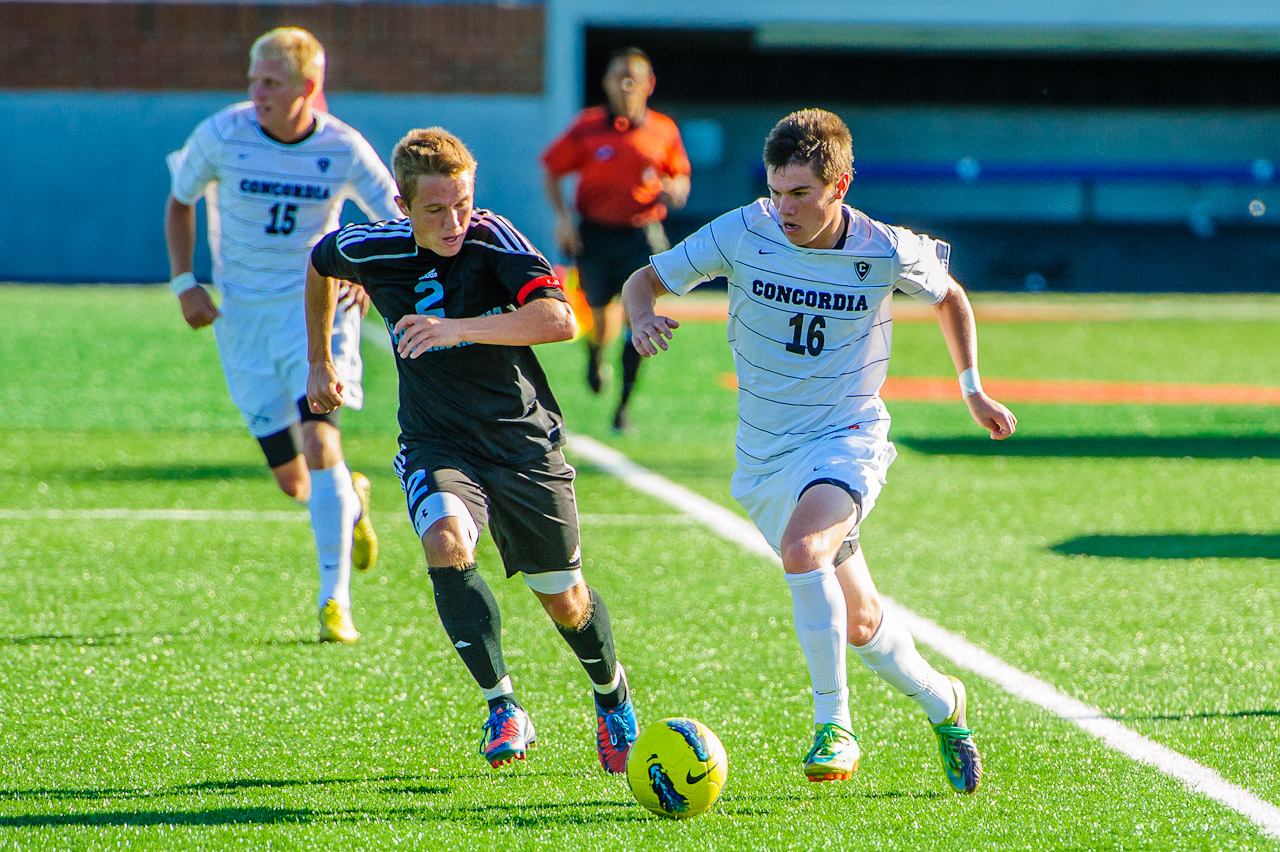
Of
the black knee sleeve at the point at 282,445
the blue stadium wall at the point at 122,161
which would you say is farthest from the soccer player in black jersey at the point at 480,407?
the blue stadium wall at the point at 122,161

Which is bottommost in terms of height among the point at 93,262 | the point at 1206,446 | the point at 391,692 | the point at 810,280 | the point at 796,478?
the point at 93,262

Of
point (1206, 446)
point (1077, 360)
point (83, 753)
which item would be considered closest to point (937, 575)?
point (83, 753)

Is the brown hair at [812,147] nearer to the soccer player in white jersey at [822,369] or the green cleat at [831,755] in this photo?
the soccer player in white jersey at [822,369]

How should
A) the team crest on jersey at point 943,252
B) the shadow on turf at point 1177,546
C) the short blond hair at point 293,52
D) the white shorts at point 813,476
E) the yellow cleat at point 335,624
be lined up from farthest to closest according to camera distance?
1. the shadow on turf at point 1177,546
2. the short blond hair at point 293,52
3. the yellow cleat at point 335,624
4. the team crest on jersey at point 943,252
5. the white shorts at point 813,476

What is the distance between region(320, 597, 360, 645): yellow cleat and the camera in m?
5.36

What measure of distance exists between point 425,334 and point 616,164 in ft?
23.1

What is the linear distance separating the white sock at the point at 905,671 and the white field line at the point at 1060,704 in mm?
605

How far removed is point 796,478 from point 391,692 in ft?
5.19

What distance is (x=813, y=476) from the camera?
3926mm

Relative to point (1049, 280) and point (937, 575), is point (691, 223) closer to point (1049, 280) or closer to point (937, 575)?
point (1049, 280)

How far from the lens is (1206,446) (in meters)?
10.4

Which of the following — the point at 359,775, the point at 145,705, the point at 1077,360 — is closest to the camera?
the point at 359,775

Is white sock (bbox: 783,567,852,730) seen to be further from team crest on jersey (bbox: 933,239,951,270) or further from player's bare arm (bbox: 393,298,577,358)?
team crest on jersey (bbox: 933,239,951,270)

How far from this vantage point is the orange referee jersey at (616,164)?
10.6 m
